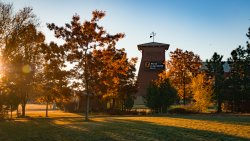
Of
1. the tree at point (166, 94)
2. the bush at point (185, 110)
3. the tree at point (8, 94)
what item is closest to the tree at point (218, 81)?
the bush at point (185, 110)

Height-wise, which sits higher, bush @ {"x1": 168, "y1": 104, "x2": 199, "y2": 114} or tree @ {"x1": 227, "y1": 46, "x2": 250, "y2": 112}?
tree @ {"x1": 227, "y1": 46, "x2": 250, "y2": 112}

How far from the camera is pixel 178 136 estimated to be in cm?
890

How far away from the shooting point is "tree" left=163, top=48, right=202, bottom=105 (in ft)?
101

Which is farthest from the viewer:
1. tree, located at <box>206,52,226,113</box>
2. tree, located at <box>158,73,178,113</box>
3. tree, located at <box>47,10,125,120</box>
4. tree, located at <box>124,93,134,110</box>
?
tree, located at <box>124,93,134,110</box>

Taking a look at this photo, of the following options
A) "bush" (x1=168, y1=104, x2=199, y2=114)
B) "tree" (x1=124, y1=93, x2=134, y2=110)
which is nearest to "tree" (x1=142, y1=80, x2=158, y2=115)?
"bush" (x1=168, y1=104, x2=199, y2=114)

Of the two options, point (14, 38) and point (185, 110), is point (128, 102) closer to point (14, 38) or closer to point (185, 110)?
point (185, 110)

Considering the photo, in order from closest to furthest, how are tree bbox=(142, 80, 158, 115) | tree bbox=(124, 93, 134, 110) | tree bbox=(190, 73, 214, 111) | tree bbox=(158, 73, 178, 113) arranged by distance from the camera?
1. tree bbox=(158, 73, 178, 113)
2. tree bbox=(142, 80, 158, 115)
3. tree bbox=(190, 73, 214, 111)
4. tree bbox=(124, 93, 134, 110)

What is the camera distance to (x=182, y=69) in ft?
103

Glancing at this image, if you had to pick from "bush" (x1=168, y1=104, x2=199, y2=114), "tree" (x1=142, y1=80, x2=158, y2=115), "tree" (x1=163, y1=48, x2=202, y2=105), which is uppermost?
"tree" (x1=163, y1=48, x2=202, y2=105)

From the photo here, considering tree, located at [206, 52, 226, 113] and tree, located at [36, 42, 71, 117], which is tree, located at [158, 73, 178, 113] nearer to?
tree, located at [206, 52, 226, 113]

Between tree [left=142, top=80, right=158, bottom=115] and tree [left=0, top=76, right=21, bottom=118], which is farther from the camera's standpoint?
tree [left=142, top=80, right=158, bottom=115]

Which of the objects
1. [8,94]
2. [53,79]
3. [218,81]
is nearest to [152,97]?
[218,81]

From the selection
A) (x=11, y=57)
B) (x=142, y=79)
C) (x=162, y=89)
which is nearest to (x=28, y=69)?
(x=11, y=57)

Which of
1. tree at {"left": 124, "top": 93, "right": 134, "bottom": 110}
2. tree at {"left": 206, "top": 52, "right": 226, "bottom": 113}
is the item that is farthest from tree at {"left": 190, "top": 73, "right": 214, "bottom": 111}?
tree at {"left": 124, "top": 93, "right": 134, "bottom": 110}
